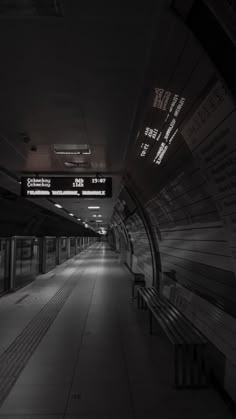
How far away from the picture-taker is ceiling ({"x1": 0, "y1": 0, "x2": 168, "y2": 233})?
2.59 m

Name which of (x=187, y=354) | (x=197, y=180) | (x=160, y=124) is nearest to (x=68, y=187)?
(x=160, y=124)

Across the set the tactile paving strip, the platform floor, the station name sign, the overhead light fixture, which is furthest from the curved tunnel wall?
the tactile paving strip

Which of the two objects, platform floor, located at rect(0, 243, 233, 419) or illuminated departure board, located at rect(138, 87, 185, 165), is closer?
platform floor, located at rect(0, 243, 233, 419)

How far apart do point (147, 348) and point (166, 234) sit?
9.03 feet

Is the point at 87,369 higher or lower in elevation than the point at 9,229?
lower

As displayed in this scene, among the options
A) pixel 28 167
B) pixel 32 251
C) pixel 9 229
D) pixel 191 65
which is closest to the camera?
pixel 191 65

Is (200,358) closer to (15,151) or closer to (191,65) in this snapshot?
(191,65)

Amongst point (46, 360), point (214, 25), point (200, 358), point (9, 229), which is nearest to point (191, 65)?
point (214, 25)

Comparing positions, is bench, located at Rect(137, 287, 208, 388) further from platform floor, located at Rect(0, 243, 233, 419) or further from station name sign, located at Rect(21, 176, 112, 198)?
station name sign, located at Rect(21, 176, 112, 198)

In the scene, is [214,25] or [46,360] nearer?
[214,25]

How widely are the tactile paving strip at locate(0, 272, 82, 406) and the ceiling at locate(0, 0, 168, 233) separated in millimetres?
3414

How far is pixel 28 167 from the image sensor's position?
25.6 ft

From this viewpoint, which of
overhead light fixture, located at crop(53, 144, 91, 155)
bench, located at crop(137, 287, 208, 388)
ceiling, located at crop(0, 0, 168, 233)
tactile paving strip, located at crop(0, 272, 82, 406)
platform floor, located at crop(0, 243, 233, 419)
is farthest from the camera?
overhead light fixture, located at crop(53, 144, 91, 155)

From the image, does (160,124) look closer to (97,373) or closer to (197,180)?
(197,180)
